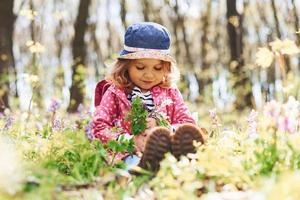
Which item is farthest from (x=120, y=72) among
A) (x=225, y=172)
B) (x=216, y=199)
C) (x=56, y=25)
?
(x=56, y=25)

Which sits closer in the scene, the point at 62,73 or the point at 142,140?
the point at 142,140

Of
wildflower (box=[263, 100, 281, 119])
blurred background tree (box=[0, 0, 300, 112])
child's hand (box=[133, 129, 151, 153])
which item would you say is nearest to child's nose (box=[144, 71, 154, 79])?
child's hand (box=[133, 129, 151, 153])

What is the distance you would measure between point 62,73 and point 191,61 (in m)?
2.58

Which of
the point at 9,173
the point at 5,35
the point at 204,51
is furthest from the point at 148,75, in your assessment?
the point at 204,51

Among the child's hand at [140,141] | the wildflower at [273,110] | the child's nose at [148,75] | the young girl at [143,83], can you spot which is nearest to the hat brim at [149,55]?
the young girl at [143,83]

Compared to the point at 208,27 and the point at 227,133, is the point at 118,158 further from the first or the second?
the point at 208,27

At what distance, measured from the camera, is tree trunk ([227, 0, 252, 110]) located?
11781 millimetres

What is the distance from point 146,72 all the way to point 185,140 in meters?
1.22

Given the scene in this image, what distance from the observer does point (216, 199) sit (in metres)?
2.59

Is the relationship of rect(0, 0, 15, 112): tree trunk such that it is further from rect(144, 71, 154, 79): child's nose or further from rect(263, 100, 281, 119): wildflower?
rect(263, 100, 281, 119): wildflower

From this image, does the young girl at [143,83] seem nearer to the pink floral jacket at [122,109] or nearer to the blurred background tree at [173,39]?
the pink floral jacket at [122,109]

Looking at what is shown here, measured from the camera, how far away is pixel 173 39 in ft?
46.4

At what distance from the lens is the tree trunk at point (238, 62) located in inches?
464

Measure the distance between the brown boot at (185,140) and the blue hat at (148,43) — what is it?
1.13 m
